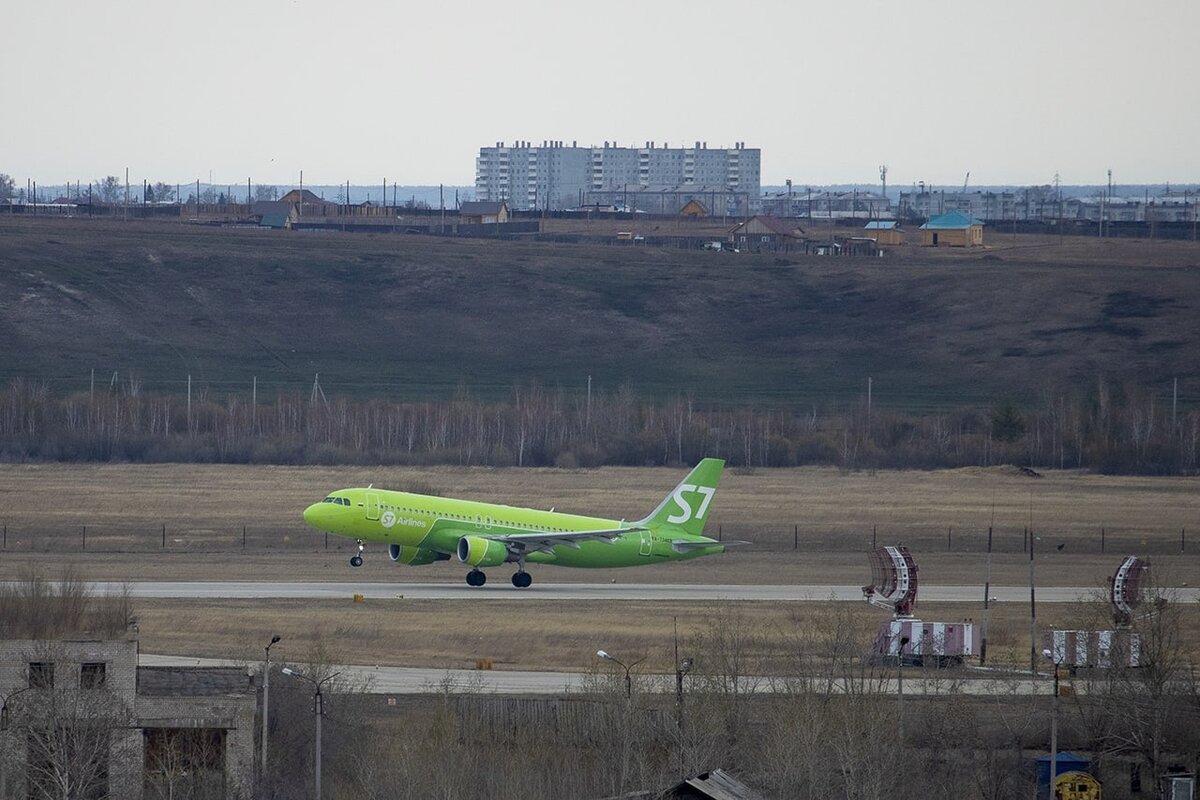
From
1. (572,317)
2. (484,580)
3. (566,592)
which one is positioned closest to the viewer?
(566,592)

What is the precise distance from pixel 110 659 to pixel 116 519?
41442mm

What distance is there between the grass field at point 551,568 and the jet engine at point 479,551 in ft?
9.04

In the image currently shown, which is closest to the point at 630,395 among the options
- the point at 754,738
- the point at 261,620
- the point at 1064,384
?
the point at 1064,384

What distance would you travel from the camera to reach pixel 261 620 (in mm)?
53062

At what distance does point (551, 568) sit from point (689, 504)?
8059mm

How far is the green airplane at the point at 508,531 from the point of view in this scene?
62.8m

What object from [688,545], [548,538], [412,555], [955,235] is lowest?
[412,555]

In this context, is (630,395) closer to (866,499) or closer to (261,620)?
(866,499)

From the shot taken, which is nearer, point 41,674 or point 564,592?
point 41,674

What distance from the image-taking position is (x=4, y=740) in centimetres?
3556

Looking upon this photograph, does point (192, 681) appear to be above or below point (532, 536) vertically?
above

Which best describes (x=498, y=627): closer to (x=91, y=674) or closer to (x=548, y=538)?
(x=548, y=538)

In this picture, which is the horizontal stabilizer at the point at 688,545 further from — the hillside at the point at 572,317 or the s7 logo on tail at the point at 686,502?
the hillside at the point at 572,317

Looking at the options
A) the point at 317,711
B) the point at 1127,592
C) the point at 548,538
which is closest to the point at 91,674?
the point at 317,711
